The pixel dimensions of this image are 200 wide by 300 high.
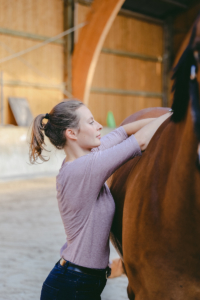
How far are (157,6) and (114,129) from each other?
11756 millimetres

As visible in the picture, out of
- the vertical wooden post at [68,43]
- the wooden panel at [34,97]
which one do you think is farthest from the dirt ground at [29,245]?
the vertical wooden post at [68,43]

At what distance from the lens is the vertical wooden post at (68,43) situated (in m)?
9.73

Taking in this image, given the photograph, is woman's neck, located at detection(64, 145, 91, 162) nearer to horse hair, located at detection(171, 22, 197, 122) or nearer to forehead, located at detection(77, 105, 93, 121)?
forehead, located at detection(77, 105, 93, 121)

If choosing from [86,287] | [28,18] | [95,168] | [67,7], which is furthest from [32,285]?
[67,7]

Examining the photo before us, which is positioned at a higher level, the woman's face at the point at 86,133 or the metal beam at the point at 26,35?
the metal beam at the point at 26,35

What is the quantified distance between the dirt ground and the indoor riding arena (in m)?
0.01

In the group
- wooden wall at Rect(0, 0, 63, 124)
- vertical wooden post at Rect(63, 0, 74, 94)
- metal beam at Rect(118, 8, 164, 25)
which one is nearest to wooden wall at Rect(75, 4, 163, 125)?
metal beam at Rect(118, 8, 164, 25)

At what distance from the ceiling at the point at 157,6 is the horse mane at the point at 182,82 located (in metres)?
12.4

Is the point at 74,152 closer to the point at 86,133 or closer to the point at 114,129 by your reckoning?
the point at 86,133

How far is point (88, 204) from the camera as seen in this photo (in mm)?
1134

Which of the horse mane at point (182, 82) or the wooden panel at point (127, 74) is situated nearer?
the horse mane at point (182, 82)

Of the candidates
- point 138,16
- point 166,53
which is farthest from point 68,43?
point 166,53

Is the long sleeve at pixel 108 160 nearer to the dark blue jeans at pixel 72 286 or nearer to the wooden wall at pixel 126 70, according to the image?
the dark blue jeans at pixel 72 286

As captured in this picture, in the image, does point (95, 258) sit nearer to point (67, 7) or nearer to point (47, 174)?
point (47, 174)
